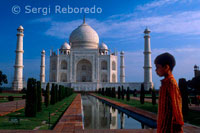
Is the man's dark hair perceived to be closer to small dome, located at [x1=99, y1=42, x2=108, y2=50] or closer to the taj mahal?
the taj mahal

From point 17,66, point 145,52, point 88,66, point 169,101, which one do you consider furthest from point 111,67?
point 169,101

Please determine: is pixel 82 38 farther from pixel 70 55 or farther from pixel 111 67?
pixel 111 67

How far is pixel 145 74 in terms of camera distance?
24.8 metres

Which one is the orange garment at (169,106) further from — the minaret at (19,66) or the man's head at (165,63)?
the minaret at (19,66)

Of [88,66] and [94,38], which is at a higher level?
[94,38]

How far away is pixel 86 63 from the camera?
30.6 m

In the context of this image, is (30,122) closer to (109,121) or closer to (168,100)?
(109,121)

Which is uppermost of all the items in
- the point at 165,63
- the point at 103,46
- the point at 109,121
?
the point at 103,46

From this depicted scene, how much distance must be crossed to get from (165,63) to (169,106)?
0.28 metres

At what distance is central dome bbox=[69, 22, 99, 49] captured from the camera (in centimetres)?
3044

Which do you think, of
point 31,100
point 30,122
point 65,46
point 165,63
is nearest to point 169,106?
point 165,63

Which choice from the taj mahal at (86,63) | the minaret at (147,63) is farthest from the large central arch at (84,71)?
the minaret at (147,63)

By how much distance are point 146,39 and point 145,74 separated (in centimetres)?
408

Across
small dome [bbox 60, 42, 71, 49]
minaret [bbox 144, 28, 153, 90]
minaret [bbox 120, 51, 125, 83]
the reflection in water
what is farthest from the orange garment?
small dome [bbox 60, 42, 71, 49]
